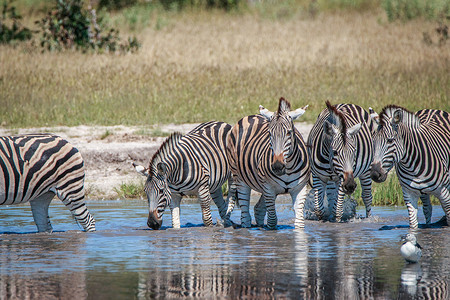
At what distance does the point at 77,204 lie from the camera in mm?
9703

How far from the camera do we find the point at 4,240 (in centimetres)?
906

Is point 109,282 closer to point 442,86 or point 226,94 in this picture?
point 226,94

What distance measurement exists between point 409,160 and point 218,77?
10.9 m

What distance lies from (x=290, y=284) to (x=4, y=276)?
2.46m

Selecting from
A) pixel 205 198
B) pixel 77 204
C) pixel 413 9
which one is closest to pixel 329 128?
pixel 205 198

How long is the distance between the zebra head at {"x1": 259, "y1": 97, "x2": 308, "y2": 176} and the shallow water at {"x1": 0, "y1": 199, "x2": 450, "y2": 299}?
0.84 meters

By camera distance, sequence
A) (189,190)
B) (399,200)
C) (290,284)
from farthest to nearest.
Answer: (399,200) < (189,190) < (290,284)

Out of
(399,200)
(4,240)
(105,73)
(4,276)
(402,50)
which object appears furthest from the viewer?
(402,50)

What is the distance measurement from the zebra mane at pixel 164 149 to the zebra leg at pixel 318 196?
1998 millimetres

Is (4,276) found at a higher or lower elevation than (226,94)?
lower

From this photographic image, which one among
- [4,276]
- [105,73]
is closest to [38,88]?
[105,73]

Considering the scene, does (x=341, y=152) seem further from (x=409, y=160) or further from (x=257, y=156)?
(x=257, y=156)

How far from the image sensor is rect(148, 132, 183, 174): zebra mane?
9.57 metres

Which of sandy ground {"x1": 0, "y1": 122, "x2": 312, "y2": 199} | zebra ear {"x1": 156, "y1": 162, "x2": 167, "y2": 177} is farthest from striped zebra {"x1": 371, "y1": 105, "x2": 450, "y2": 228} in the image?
sandy ground {"x1": 0, "y1": 122, "x2": 312, "y2": 199}
